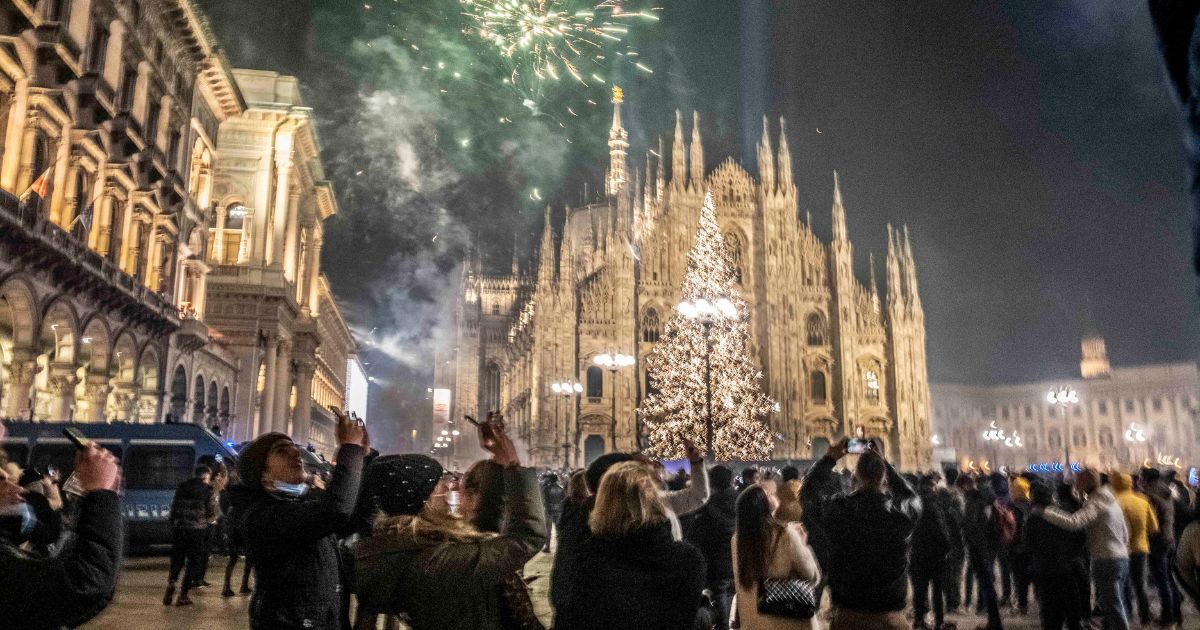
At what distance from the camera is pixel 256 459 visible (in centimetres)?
348

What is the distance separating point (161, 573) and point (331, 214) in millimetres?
42096

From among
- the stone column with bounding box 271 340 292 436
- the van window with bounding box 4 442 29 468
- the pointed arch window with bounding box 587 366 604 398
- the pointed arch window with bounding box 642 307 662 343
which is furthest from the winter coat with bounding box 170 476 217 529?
the pointed arch window with bounding box 642 307 662 343

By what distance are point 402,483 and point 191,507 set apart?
9266mm

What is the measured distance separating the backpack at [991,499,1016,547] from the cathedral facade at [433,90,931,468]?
36.1 metres

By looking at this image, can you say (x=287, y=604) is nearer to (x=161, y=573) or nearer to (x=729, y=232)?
(x=161, y=573)

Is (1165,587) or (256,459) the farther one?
(1165,587)

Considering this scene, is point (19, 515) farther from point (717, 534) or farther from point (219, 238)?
A: point (219, 238)

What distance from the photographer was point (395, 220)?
56344 mm

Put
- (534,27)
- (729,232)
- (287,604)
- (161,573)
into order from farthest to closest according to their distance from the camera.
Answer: (729,232), (534,27), (161,573), (287,604)

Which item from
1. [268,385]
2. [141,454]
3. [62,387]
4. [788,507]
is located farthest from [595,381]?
[788,507]

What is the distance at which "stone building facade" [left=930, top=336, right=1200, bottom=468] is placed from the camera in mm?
84500

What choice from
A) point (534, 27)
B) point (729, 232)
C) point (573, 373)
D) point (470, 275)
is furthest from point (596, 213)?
point (534, 27)

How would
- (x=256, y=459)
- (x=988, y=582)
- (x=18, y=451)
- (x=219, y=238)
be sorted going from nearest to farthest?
(x=256, y=459) < (x=988, y=582) < (x=18, y=451) < (x=219, y=238)

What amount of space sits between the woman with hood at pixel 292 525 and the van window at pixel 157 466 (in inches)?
601
